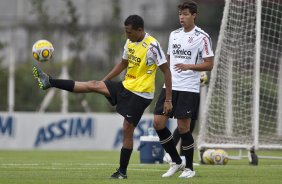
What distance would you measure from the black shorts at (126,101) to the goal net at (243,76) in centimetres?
478

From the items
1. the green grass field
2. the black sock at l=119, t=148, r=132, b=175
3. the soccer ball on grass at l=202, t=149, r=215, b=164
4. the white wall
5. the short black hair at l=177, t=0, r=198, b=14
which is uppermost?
the short black hair at l=177, t=0, r=198, b=14

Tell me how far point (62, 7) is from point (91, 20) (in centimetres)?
Answer: 265

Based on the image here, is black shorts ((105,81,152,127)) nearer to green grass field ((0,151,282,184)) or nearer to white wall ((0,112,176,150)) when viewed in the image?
green grass field ((0,151,282,184))

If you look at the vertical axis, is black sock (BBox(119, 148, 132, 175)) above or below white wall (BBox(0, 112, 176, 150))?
above

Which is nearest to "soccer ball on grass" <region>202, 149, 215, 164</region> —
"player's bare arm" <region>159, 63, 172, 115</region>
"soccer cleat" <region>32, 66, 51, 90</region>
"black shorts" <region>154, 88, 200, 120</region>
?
"black shorts" <region>154, 88, 200, 120</region>

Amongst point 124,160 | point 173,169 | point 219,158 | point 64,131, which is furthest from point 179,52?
point 64,131

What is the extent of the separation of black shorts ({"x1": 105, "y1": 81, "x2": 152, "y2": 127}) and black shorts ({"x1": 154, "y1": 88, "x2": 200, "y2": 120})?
64cm

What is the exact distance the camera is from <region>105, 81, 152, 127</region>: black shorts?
11461 millimetres

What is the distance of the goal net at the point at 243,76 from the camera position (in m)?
16.4

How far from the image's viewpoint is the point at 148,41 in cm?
1152

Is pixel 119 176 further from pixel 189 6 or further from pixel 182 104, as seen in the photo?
pixel 189 6

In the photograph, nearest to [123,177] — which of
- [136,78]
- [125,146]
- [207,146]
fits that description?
[125,146]

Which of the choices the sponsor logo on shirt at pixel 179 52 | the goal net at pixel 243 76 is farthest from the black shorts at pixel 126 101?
the goal net at pixel 243 76

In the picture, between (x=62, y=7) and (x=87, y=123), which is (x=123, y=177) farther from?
(x=62, y=7)
